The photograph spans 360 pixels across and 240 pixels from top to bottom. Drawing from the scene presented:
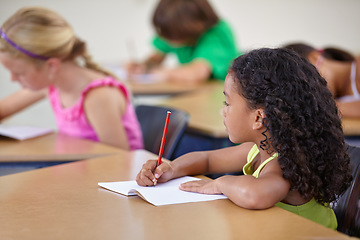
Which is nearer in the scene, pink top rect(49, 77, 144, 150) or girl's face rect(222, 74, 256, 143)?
girl's face rect(222, 74, 256, 143)

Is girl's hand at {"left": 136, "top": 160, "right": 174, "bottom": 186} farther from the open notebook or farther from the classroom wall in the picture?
the classroom wall

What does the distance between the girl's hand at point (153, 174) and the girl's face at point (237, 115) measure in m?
0.20

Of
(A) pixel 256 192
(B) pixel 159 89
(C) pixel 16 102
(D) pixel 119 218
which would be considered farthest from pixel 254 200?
(B) pixel 159 89

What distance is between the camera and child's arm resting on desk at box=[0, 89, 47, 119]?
242cm

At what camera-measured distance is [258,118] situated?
3.62 ft

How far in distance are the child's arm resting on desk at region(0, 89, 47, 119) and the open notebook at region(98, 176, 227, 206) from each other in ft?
4.35

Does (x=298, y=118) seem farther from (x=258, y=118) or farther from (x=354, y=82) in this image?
(x=354, y=82)

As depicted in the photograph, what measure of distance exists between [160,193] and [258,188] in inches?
9.3

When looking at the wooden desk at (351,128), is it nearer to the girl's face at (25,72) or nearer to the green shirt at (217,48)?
the girl's face at (25,72)

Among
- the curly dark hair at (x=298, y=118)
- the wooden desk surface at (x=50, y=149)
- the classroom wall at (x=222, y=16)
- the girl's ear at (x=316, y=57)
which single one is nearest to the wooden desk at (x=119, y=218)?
the curly dark hair at (x=298, y=118)

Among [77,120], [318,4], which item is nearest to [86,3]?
[318,4]

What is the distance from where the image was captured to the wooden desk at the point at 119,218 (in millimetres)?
903

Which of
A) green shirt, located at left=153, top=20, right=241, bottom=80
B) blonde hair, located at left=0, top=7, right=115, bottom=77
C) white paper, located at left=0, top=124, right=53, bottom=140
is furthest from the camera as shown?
green shirt, located at left=153, top=20, right=241, bottom=80

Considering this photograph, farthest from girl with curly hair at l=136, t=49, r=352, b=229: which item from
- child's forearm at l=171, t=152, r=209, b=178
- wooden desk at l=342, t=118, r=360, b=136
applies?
wooden desk at l=342, t=118, r=360, b=136
